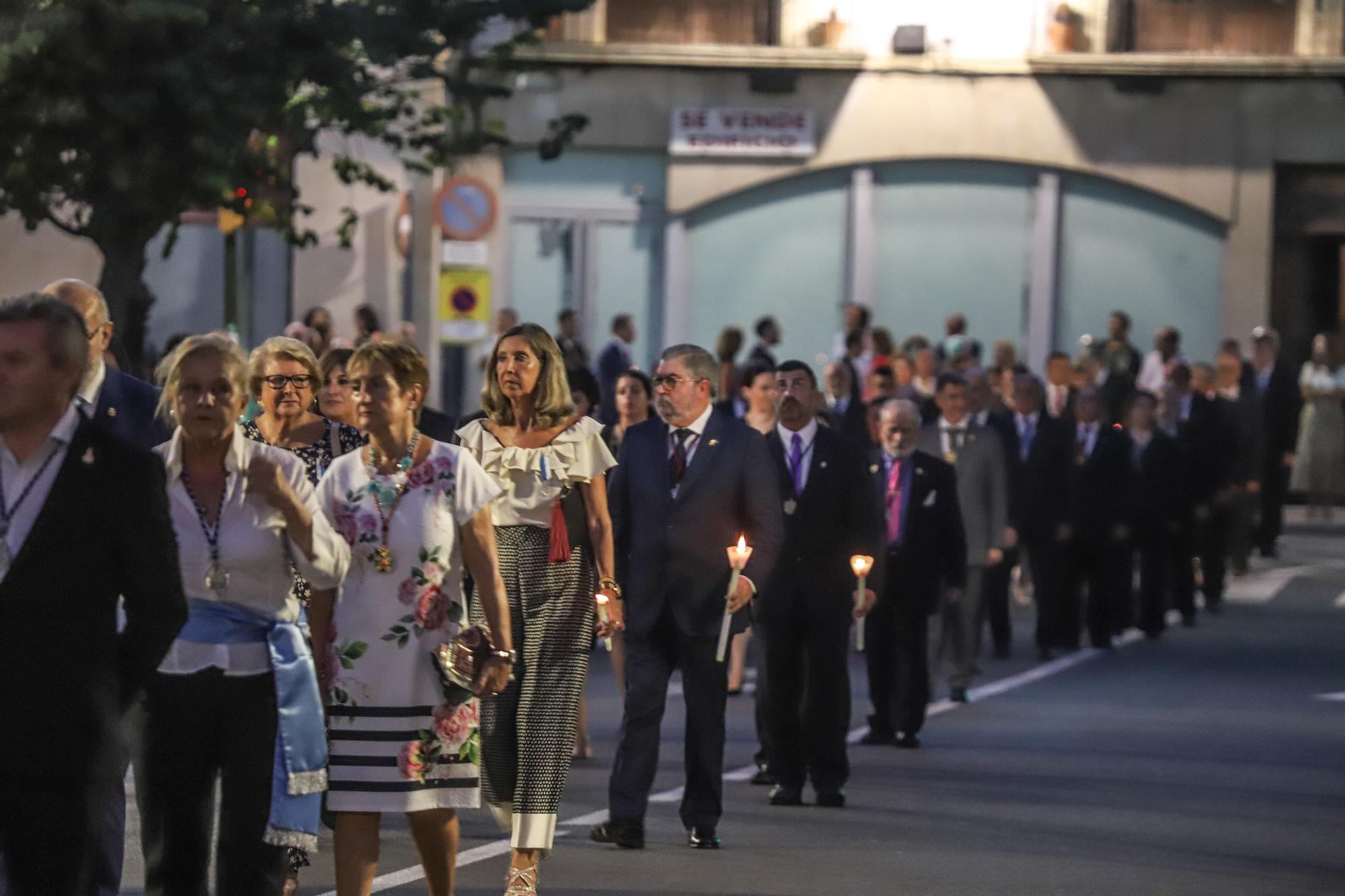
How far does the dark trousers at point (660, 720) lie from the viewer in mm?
10352

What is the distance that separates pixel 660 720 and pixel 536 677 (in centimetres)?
127

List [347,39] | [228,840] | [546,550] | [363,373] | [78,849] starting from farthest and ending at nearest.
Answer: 1. [347,39]
2. [546,550]
3. [363,373]
4. [228,840]
5. [78,849]

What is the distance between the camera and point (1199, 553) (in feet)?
74.7

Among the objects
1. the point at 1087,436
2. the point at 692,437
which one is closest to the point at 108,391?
the point at 692,437

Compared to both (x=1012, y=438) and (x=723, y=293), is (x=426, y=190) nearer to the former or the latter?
(x=723, y=293)

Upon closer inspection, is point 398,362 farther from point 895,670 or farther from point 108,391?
point 895,670

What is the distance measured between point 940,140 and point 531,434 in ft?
80.7

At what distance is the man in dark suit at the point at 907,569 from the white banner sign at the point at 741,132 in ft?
61.8

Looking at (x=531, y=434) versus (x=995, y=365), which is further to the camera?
(x=995, y=365)

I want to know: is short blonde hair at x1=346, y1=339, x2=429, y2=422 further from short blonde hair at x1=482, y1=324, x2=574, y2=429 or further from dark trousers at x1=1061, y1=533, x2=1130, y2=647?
dark trousers at x1=1061, y1=533, x2=1130, y2=647

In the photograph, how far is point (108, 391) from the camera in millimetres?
9023

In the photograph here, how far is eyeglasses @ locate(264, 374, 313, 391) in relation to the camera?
30.0ft

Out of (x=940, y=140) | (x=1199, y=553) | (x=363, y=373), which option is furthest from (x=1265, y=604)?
(x=363, y=373)

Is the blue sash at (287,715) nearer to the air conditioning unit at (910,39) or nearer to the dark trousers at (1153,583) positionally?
the dark trousers at (1153,583)
